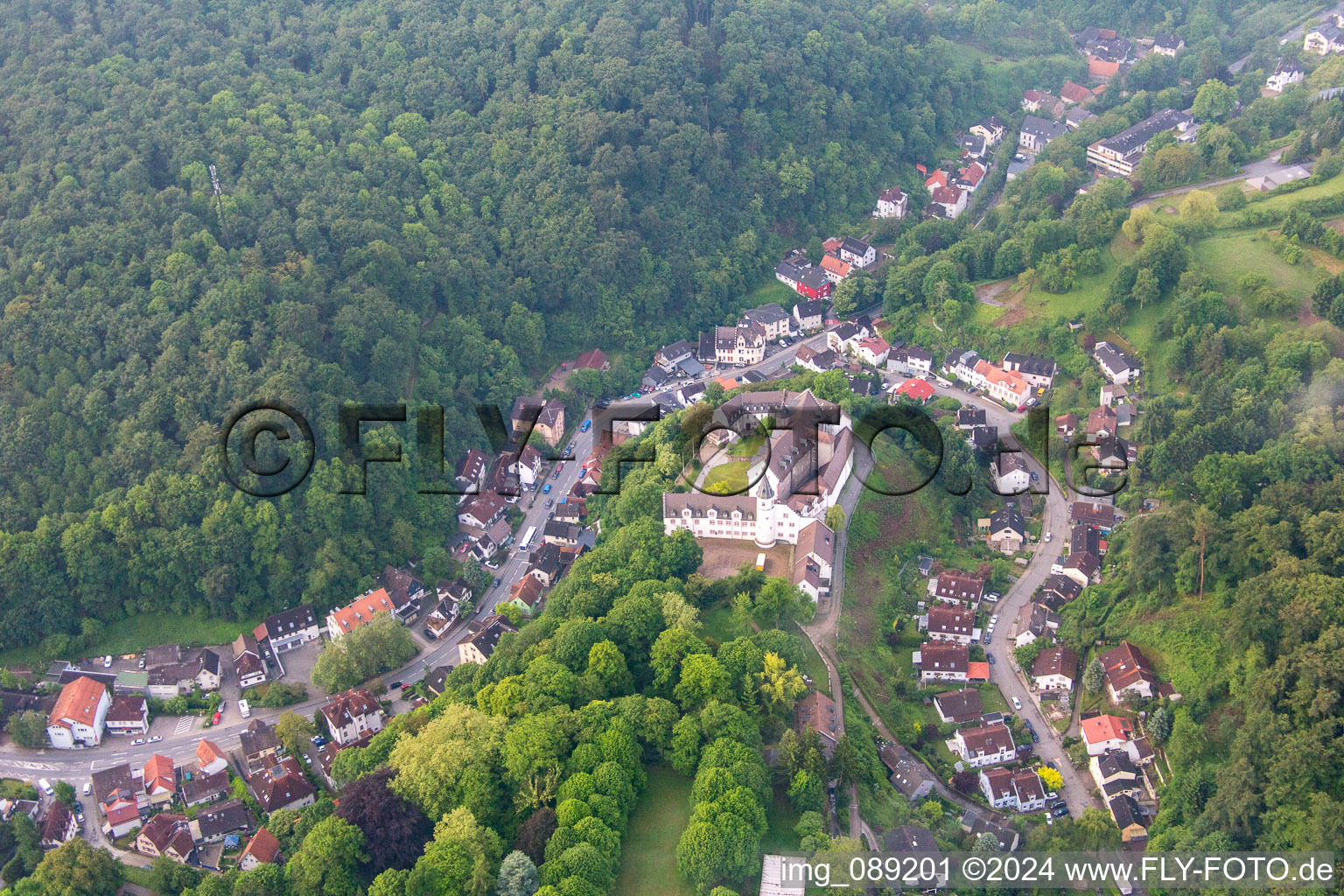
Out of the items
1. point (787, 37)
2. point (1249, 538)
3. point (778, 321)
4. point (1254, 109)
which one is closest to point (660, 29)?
point (787, 37)

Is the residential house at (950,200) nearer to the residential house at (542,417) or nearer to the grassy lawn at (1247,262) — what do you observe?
the grassy lawn at (1247,262)

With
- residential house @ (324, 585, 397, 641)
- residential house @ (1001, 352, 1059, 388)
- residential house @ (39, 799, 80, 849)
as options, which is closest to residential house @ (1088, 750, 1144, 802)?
residential house @ (1001, 352, 1059, 388)

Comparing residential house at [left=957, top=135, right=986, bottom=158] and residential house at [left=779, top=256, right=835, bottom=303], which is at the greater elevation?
residential house at [left=957, top=135, right=986, bottom=158]

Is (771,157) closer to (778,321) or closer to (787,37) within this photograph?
(787,37)

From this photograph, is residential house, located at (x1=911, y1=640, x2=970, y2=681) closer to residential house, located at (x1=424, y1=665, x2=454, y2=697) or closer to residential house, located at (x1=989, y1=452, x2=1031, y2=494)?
residential house, located at (x1=989, y1=452, x2=1031, y2=494)

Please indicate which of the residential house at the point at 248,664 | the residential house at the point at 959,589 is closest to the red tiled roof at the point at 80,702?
the residential house at the point at 248,664

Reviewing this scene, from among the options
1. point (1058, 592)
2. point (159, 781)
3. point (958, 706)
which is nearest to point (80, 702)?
point (159, 781)
